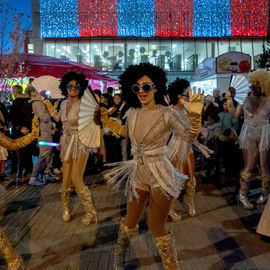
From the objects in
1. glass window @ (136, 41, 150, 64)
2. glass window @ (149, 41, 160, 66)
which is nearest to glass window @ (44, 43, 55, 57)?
glass window @ (136, 41, 150, 64)

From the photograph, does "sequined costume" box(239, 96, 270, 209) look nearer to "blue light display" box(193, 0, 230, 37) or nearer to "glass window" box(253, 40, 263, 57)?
"blue light display" box(193, 0, 230, 37)

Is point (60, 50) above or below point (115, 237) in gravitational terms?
above

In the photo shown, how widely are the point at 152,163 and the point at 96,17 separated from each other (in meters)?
28.0

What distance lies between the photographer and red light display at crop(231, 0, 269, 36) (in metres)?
29.9

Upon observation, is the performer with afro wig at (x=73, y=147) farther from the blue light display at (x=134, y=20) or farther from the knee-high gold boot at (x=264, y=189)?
the blue light display at (x=134, y=20)

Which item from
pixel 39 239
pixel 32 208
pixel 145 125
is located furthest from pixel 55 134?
pixel 145 125

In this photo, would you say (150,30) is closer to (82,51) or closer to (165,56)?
(165,56)

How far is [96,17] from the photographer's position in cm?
2925

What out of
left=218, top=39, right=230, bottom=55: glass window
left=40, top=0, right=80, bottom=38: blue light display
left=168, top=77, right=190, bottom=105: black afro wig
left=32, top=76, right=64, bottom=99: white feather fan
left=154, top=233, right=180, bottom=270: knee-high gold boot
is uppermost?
left=40, top=0, right=80, bottom=38: blue light display

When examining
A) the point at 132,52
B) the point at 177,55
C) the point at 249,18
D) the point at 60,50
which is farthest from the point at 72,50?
the point at 249,18

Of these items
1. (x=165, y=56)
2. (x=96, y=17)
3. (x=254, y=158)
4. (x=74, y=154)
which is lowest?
(x=254, y=158)

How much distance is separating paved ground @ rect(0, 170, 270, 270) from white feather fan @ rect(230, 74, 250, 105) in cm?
187

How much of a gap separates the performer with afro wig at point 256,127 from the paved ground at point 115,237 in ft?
2.34

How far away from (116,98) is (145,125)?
6.33 m
